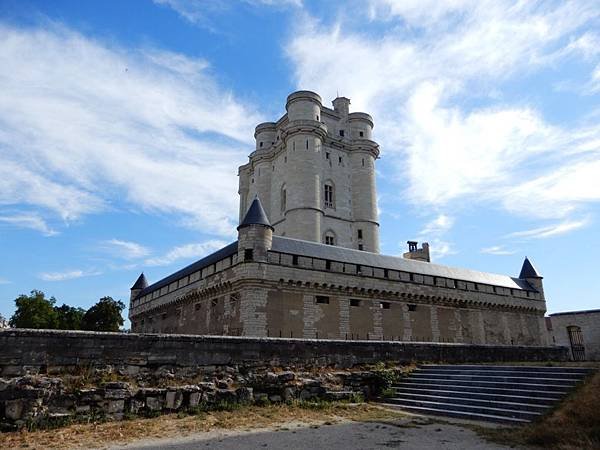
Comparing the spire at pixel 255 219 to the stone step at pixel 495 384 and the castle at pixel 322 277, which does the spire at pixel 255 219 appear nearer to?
the castle at pixel 322 277

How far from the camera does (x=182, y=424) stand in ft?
25.0

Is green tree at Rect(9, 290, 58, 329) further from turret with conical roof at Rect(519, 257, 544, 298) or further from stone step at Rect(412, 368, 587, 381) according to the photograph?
turret with conical roof at Rect(519, 257, 544, 298)

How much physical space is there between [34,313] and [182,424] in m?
35.5

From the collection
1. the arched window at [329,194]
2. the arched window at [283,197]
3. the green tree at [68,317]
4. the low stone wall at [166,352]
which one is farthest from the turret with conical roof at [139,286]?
the low stone wall at [166,352]

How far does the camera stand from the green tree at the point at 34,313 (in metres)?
35.7

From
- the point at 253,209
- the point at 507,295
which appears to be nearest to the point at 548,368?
the point at 253,209

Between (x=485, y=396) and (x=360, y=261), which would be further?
(x=360, y=261)

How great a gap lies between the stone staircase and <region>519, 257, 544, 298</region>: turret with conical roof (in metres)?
28.1

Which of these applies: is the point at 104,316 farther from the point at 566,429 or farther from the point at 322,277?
the point at 566,429

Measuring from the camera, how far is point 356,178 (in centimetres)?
3831

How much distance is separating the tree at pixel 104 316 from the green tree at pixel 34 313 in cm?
287

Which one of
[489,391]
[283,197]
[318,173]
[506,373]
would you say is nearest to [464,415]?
[489,391]

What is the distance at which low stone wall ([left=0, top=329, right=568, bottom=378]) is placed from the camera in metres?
7.59

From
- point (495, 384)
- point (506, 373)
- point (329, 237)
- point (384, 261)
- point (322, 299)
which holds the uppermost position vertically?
point (329, 237)
